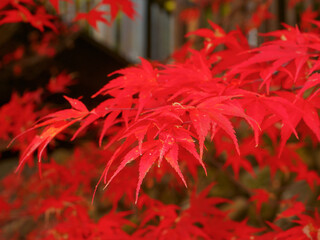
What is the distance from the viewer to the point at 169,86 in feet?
3.51

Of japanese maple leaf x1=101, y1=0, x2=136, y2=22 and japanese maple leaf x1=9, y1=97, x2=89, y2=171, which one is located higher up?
japanese maple leaf x1=101, y1=0, x2=136, y2=22

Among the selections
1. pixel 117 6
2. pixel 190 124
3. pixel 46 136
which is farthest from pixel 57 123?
pixel 117 6

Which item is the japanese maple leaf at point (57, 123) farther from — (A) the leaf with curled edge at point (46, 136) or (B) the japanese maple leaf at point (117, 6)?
(B) the japanese maple leaf at point (117, 6)

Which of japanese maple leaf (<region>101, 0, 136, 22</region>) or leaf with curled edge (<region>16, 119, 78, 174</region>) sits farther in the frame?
japanese maple leaf (<region>101, 0, 136, 22</region>)

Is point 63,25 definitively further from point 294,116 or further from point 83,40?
point 294,116

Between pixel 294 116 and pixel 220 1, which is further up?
pixel 220 1

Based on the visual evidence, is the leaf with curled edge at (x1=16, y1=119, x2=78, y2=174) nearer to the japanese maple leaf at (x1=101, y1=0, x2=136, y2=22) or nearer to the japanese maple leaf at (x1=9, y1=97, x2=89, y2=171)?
the japanese maple leaf at (x1=9, y1=97, x2=89, y2=171)

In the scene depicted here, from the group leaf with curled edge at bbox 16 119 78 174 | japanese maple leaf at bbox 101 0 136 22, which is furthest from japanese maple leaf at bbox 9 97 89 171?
japanese maple leaf at bbox 101 0 136 22

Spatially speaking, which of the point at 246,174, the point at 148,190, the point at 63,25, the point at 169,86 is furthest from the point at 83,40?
the point at 169,86

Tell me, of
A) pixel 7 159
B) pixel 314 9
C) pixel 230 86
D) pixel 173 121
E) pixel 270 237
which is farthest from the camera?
pixel 7 159

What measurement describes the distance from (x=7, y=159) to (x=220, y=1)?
4.04 m

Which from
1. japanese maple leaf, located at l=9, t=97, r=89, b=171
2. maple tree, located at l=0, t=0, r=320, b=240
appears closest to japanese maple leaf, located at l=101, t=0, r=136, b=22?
maple tree, located at l=0, t=0, r=320, b=240

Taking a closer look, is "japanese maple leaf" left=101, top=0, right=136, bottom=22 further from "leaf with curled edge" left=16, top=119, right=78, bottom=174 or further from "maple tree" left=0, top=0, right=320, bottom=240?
"leaf with curled edge" left=16, top=119, right=78, bottom=174

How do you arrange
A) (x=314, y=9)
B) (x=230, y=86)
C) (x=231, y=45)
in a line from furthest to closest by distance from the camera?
(x=314, y=9) < (x=231, y=45) < (x=230, y=86)
